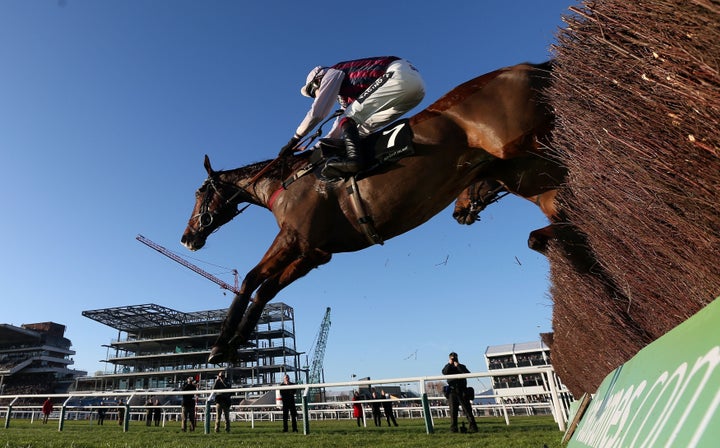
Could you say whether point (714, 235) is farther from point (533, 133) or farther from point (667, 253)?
point (533, 133)

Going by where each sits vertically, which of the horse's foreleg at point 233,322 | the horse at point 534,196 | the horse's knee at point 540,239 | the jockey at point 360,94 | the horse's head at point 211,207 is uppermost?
the jockey at point 360,94

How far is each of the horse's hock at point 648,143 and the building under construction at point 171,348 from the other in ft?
237

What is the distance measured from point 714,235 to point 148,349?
9078cm

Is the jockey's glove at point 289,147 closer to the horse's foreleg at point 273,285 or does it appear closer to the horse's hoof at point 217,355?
the horse's foreleg at point 273,285

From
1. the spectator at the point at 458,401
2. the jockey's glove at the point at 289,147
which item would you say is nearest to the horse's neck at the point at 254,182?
the jockey's glove at the point at 289,147

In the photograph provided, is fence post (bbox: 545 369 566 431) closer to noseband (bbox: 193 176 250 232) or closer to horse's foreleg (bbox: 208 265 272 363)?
horse's foreleg (bbox: 208 265 272 363)

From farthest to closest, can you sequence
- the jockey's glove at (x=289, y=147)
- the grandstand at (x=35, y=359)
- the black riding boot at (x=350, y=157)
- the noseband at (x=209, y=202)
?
1. the grandstand at (x=35, y=359)
2. the noseband at (x=209, y=202)
3. the jockey's glove at (x=289, y=147)
4. the black riding boot at (x=350, y=157)

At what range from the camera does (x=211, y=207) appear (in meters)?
4.70

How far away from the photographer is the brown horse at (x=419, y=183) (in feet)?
10.1

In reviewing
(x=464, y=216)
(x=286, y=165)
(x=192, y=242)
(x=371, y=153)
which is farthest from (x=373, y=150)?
(x=192, y=242)

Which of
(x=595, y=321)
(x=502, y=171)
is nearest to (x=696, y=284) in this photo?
(x=502, y=171)

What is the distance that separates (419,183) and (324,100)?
1276 mm

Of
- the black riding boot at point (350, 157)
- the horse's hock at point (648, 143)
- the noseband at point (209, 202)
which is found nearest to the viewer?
the horse's hock at point (648, 143)

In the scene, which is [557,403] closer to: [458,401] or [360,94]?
[458,401]
